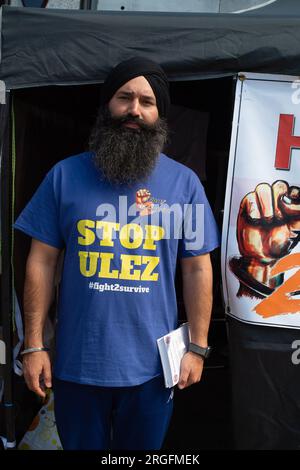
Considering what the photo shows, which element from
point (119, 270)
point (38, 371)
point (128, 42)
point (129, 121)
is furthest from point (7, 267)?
point (128, 42)

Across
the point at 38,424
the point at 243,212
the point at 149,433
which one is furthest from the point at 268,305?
the point at 38,424

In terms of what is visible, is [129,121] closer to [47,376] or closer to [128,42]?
[128,42]

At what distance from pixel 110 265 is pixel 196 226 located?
1.32 feet

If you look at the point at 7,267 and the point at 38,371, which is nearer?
the point at 38,371

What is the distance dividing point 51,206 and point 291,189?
3.77 ft

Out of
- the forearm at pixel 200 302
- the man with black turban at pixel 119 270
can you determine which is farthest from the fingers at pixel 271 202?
the forearm at pixel 200 302

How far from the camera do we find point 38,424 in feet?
8.69

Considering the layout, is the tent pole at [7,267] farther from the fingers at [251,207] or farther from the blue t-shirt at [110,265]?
the fingers at [251,207]

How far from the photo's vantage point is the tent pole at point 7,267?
7.54 ft

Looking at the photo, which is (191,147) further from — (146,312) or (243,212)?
(146,312)

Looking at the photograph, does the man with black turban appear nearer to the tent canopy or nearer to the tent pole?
the tent canopy

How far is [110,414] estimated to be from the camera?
200cm

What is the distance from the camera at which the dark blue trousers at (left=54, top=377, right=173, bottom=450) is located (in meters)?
1.93

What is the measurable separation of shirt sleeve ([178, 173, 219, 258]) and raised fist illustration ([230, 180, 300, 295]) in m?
0.34
